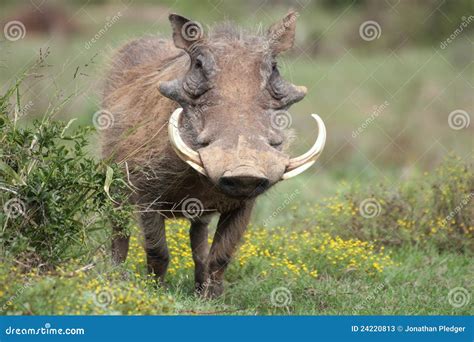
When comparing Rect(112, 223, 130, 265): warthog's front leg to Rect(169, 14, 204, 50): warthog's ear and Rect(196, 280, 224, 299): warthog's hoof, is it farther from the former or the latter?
Rect(169, 14, 204, 50): warthog's ear

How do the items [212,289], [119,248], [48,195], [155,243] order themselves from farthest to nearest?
[119,248] < [155,243] < [212,289] < [48,195]

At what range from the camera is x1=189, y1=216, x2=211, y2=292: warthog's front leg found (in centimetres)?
767

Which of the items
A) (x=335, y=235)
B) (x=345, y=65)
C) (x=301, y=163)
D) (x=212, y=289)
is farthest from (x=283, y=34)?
(x=345, y=65)

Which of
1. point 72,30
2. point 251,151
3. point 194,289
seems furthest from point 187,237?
point 72,30

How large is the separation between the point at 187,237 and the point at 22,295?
9.85ft

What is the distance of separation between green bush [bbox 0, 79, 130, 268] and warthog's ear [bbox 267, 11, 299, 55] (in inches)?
54.2

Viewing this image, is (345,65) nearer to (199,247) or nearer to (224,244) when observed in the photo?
(199,247)

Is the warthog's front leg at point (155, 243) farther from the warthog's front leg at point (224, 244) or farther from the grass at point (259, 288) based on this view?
the warthog's front leg at point (224, 244)

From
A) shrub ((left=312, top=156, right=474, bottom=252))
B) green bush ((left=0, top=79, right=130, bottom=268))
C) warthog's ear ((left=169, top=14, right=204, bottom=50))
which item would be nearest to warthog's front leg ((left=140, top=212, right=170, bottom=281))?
green bush ((left=0, top=79, right=130, bottom=268))

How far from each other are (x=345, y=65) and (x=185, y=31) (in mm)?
9781

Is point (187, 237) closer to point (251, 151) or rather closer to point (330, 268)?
point (330, 268)

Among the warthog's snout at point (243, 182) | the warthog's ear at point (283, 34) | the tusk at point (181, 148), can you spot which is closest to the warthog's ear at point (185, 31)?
the warthog's ear at point (283, 34)

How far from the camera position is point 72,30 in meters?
18.5

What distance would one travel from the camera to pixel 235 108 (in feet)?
21.6
